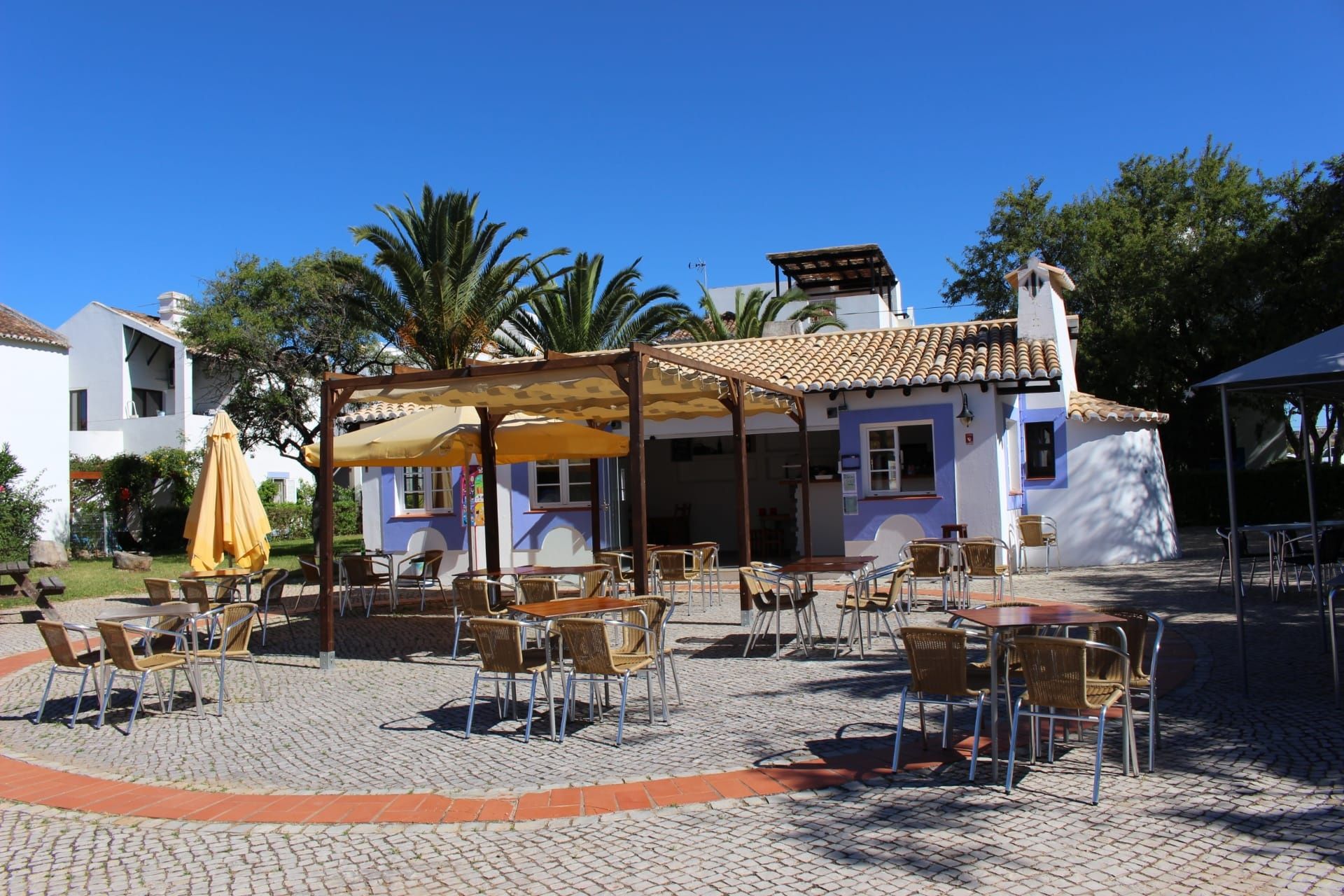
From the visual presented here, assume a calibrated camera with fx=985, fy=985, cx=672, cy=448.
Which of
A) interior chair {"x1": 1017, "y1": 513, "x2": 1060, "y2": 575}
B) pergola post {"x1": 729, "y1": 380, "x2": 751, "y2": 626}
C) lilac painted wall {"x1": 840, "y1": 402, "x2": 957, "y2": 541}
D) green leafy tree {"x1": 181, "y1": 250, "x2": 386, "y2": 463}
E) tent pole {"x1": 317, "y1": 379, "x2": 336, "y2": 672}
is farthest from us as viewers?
green leafy tree {"x1": 181, "y1": 250, "x2": 386, "y2": 463}

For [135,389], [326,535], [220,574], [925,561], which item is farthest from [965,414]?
[135,389]

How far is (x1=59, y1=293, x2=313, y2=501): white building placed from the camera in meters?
31.2

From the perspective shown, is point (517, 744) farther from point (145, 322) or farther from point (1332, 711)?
point (145, 322)

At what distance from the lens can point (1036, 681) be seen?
4.90 metres

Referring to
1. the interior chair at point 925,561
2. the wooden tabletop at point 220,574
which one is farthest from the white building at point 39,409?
the interior chair at point 925,561

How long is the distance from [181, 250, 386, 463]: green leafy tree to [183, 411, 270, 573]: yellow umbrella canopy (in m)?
13.6

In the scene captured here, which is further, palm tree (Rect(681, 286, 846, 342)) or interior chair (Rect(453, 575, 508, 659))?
palm tree (Rect(681, 286, 846, 342))

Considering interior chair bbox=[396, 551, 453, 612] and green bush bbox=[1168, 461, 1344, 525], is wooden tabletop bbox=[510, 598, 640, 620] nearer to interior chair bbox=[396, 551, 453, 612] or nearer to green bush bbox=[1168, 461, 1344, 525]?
interior chair bbox=[396, 551, 453, 612]

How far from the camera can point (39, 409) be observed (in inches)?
920

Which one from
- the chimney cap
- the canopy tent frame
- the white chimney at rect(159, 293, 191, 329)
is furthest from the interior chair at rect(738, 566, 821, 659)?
the white chimney at rect(159, 293, 191, 329)

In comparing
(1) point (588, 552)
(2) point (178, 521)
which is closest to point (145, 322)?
(2) point (178, 521)

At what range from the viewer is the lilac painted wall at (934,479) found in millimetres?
15234

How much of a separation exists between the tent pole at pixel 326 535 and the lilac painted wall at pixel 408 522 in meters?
7.44

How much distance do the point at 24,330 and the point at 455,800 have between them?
23.5m
